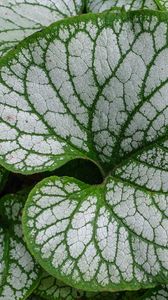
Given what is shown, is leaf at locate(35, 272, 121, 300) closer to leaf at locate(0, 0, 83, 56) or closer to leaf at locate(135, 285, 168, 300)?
leaf at locate(135, 285, 168, 300)

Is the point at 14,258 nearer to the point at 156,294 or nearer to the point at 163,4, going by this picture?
the point at 156,294

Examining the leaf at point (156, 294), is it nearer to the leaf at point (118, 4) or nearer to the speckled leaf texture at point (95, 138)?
the speckled leaf texture at point (95, 138)

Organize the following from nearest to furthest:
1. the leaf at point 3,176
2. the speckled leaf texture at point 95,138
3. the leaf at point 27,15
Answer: the speckled leaf texture at point 95,138
the leaf at point 3,176
the leaf at point 27,15

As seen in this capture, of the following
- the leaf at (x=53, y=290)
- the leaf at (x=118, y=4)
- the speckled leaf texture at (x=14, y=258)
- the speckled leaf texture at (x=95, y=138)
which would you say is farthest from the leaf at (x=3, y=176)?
the leaf at (x=118, y=4)

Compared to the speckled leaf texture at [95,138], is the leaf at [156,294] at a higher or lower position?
lower

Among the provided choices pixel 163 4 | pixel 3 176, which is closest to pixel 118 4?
pixel 163 4

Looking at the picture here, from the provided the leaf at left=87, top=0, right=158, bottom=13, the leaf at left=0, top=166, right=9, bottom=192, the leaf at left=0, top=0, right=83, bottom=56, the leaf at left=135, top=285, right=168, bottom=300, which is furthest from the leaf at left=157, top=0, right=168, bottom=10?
the leaf at left=135, top=285, right=168, bottom=300
